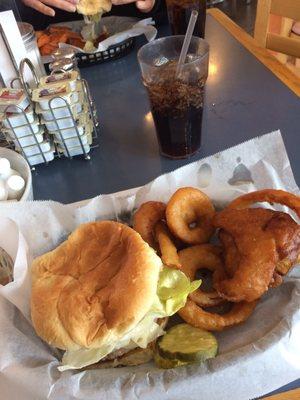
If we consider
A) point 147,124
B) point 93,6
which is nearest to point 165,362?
point 147,124

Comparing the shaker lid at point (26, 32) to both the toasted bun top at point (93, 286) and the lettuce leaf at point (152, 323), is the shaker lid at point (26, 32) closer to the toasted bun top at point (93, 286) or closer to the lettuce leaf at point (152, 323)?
the toasted bun top at point (93, 286)

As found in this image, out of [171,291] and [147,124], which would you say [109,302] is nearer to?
[171,291]

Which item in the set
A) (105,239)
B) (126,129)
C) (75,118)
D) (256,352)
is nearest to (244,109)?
(126,129)

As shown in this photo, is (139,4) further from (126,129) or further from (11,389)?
(11,389)

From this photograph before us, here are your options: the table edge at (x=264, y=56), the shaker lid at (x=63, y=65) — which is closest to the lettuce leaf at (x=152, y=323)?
the shaker lid at (x=63, y=65)

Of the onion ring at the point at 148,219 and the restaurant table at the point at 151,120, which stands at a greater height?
the onion ring at the point at 148,219

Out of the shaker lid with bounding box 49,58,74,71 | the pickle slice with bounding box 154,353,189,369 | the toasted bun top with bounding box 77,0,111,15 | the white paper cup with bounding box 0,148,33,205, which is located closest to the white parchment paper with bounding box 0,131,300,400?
the pickle slice with bounding box 154,353,189,369

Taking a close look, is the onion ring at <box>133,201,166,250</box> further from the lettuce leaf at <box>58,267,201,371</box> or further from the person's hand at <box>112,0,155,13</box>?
the person's hand at <box>112,0,155,13</box>
